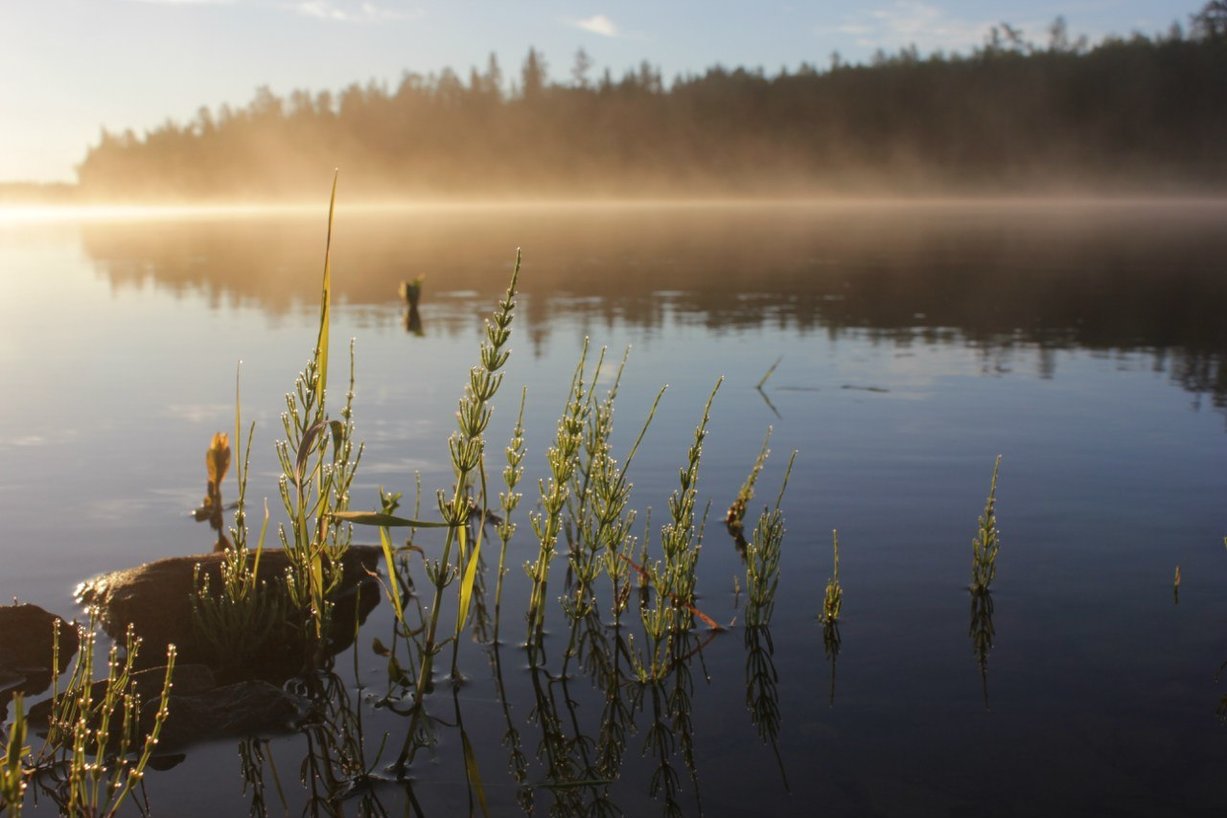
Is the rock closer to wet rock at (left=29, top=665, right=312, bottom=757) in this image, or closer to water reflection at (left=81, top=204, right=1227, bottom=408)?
wet rock at (left=29, top=665, right=312, bottom=757)

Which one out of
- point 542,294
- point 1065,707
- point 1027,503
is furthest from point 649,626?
point 542,294

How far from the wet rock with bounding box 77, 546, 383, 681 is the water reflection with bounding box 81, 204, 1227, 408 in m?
13.0

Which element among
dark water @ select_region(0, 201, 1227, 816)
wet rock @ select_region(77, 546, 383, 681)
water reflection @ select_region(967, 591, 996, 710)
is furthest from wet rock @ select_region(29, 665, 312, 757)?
water reflection @ select_region(967, 591, 996, 710)

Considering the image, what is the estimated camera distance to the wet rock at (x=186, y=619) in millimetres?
6984

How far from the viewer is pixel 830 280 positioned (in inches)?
1412

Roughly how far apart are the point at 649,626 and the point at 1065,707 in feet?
7.52

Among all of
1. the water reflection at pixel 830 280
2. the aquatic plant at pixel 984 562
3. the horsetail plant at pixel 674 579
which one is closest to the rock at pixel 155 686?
the horsetail plant at pixel 674 579

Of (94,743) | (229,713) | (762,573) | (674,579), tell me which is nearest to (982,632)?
(762,573)

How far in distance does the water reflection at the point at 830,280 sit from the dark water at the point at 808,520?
11.8 inches

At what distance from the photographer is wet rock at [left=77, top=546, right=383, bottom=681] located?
698cm

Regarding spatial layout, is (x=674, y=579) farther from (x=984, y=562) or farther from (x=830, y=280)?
(x=830, y=280)

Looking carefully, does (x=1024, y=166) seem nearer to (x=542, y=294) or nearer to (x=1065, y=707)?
(x=542, y=294)

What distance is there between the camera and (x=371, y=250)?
57.3 metres

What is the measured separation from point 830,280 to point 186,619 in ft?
100
